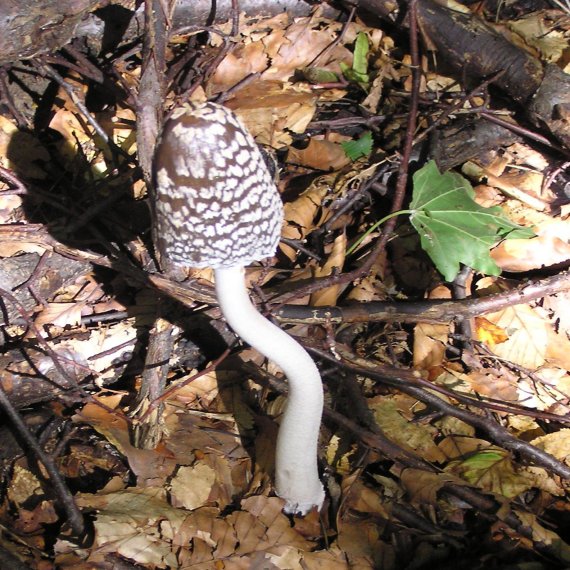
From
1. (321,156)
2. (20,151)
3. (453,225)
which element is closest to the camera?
(453,225)

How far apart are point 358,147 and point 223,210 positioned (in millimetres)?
2335

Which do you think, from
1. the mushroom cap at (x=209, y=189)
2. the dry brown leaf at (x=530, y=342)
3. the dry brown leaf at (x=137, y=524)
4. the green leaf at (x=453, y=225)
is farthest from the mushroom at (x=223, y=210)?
the dry brown leaf at (x=530, y=342)

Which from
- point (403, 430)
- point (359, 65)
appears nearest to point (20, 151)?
point (359, 65)

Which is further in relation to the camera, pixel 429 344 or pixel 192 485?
pixel 429 344

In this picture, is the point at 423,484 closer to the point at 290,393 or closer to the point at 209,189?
the point at 290,393

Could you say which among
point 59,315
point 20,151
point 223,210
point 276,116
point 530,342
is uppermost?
point 223,210

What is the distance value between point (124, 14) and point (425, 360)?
306 cm

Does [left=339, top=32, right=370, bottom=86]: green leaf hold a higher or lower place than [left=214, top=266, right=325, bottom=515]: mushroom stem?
higher

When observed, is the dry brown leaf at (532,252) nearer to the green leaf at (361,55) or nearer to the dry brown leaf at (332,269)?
the dry brown leaf at (332,269)

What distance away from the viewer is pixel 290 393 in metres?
2.65

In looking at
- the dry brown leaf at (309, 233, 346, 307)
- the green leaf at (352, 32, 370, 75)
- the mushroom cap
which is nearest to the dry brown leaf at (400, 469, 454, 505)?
the dry brown leaf at (309, 233, 346, 307)

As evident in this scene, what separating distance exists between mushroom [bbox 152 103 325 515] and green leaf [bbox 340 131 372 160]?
196 cm

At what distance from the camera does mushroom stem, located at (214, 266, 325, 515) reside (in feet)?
7.82

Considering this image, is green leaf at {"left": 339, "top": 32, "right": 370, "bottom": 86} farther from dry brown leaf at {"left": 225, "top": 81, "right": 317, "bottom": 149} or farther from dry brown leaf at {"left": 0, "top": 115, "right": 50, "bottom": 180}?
dry brown leaf at {"left": 0, "top": 115, "right": 50, "bottom": 180}
